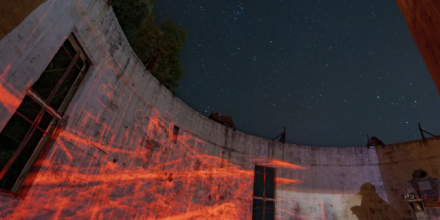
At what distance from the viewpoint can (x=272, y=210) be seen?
36.9ft

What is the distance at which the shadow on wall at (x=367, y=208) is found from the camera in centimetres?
1025

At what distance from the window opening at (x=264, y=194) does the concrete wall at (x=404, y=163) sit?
16.5ft

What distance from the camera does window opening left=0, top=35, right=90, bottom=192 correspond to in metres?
4.48

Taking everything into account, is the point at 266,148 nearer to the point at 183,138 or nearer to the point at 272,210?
the point at 272,210

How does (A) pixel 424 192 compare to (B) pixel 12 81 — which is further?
(A) pixel 424 192

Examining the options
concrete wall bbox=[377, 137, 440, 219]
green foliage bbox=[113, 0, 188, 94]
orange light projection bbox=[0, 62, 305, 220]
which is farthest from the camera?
green foliage bbox=[113, 0, 188, 94]

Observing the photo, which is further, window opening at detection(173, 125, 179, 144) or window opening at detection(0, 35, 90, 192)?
window opening at detection(173, 125, 179, 144)

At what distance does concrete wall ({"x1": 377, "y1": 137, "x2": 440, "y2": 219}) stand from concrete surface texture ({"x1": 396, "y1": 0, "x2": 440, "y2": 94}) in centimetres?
1087

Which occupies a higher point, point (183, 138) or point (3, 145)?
point (183, 138)

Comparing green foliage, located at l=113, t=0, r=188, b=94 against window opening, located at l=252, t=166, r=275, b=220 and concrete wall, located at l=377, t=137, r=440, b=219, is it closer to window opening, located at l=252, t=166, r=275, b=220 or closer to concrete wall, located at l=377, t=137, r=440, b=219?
window opening, located at l=252, t=166, r=275, b=220

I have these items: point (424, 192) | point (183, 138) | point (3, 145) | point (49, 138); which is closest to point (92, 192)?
point (49, 138)

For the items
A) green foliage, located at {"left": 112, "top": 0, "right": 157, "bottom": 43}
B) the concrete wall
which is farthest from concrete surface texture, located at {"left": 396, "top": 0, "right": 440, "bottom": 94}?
the concrete wall

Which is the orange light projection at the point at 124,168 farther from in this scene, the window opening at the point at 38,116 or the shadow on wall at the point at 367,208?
the shadow on wall at the point at 367,208

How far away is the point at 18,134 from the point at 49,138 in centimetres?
51
